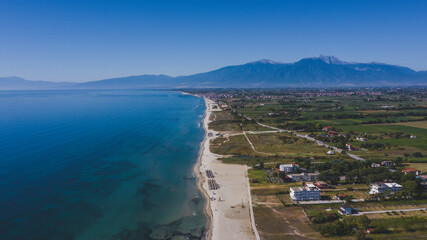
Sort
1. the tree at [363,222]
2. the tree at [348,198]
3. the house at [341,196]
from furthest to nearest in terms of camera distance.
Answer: the house at [341,196] < the tree at [348,198] < the tree at [363,222]

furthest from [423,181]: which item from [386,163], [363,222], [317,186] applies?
[363,222]

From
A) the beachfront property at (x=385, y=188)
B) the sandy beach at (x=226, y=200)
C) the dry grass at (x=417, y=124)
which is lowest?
the sandy beach at (x=226, y=200)

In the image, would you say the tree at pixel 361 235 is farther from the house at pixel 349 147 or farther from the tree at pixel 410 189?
the house at pixel 349 147

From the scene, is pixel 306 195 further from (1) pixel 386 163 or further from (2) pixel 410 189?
(1) pixel 386 163

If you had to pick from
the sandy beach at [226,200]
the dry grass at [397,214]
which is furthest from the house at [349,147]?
the dry grass at [397,214]

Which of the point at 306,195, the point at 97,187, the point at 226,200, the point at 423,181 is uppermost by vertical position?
the point at 423,181

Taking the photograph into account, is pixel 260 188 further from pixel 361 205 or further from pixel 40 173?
pixel 40 173

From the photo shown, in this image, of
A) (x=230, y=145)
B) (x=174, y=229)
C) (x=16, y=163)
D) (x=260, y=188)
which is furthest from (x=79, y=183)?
(x=230, y=145)

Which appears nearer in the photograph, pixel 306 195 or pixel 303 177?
pixel 306 195

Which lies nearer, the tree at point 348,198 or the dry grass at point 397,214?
the dry grass at point 397,214
